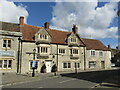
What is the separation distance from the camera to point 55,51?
29344 millimetres

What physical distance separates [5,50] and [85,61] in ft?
65.6

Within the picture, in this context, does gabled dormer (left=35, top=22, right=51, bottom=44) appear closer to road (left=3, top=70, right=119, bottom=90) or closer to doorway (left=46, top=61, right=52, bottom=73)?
doorway (left=46, top=61, right=52, bottom=73)

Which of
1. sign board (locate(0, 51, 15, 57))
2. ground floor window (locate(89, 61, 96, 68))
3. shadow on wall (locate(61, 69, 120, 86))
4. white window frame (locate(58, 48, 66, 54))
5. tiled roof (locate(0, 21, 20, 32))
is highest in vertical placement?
tiled roof (locate(0, 21, 20, 32))

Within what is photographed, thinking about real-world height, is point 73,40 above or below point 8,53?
above

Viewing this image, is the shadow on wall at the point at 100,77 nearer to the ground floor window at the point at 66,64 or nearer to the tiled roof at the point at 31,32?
the ground floor window at the point at 66,64

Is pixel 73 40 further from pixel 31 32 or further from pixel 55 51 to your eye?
pixel 31 32

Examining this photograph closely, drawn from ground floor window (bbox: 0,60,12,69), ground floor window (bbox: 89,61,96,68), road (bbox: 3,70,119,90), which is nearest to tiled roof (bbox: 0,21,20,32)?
ground floor window (bbox: 0,60,12,69)

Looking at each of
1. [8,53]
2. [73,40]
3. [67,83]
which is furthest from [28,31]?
[67,83]

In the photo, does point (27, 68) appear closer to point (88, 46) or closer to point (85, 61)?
point (85, 61)

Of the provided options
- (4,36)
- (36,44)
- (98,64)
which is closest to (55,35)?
(36,44)

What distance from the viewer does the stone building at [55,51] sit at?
25.6 meters

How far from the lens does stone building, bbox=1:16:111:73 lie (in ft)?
83.9

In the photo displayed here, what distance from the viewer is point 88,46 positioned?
3612 cm

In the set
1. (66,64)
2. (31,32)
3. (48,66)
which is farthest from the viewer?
(66,64)
